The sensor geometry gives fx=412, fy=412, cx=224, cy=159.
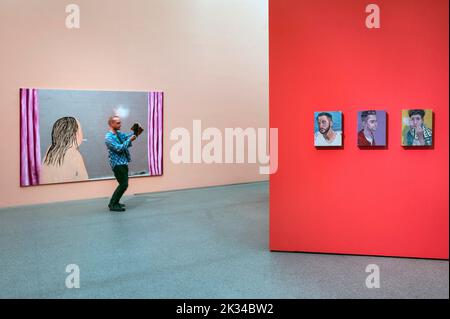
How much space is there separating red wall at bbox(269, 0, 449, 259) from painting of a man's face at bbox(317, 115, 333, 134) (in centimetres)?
12

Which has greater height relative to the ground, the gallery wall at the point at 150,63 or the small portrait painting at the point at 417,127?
the gallery wall at the point at 150,63

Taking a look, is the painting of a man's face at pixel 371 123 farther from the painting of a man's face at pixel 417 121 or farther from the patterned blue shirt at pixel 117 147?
the patterned blue shirt at pixel 117 147

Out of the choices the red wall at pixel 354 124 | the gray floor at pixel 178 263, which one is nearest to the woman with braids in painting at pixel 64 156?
the gray floor at pixel 178 263

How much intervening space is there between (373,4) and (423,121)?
1.56 meters

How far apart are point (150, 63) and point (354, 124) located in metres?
7.06

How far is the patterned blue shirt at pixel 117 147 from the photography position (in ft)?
27.4

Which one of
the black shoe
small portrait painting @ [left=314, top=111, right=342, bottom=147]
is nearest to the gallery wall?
the black shoe

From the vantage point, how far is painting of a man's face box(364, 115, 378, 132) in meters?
5.07

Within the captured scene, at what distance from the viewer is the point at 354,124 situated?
17.1ft

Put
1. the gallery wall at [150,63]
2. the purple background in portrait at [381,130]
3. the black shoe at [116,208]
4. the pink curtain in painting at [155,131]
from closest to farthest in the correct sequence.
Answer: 1. the purple background in portrait at [381,130]
2. the black shoe at [116,208]
3. the gallery wall at [150,63]
4. the pink curtain in painting at [155,131]

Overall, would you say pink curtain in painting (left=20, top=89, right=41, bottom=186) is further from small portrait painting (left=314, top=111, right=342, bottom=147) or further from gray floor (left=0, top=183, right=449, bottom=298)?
small portrait painting (left=314, top=111, right=342, bottom=147)

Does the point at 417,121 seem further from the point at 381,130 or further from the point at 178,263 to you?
the point at 178,263

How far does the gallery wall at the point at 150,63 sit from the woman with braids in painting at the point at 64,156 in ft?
0.80
